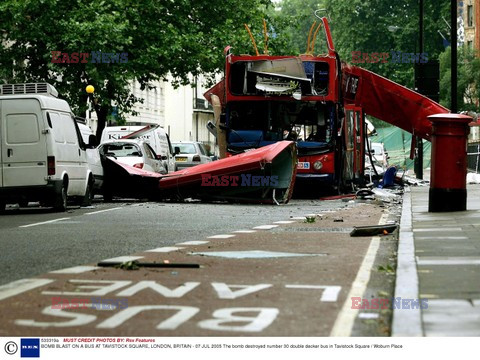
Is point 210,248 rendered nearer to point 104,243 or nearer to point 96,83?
point 104,243

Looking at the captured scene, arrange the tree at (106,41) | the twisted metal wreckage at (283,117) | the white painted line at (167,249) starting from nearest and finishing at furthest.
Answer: the white painted line at (167,249) → the twisted metal wreckage at (283,117) → the tree at (106,41)

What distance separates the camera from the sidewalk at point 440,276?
6634 millimetres

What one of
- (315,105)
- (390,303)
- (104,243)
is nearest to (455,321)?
(390,303)

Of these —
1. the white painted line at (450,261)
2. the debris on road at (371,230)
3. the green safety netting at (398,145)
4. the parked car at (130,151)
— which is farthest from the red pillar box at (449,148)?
the green safety netting at (398,145)

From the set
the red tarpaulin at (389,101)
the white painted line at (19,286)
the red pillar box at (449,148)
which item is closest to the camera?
the white painted line at (19,286)

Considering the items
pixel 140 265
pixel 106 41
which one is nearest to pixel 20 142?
pixel 140 265

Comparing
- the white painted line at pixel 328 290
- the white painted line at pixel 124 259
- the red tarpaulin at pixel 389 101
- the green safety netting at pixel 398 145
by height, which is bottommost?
the green safety netting at pixel 398 145

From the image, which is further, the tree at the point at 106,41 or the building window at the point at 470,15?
the building window at the point at 470,15

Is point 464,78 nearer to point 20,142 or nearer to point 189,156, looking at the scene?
point 189,156

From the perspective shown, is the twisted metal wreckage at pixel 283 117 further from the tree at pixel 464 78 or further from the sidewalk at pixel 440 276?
the tree at pixel 464 78

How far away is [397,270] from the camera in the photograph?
9547 millimetres

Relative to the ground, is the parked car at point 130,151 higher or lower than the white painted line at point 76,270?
lower

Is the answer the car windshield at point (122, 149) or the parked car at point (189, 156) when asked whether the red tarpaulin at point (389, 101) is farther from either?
the parked car at point (189, 156)

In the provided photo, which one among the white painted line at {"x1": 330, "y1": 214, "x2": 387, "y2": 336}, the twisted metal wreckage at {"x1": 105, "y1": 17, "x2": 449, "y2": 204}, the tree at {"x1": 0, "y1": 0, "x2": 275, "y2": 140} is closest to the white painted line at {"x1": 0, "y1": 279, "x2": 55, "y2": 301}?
the white painted line at {"x1": 330, "y1": 214, "x2": 387, "y2": 336}
